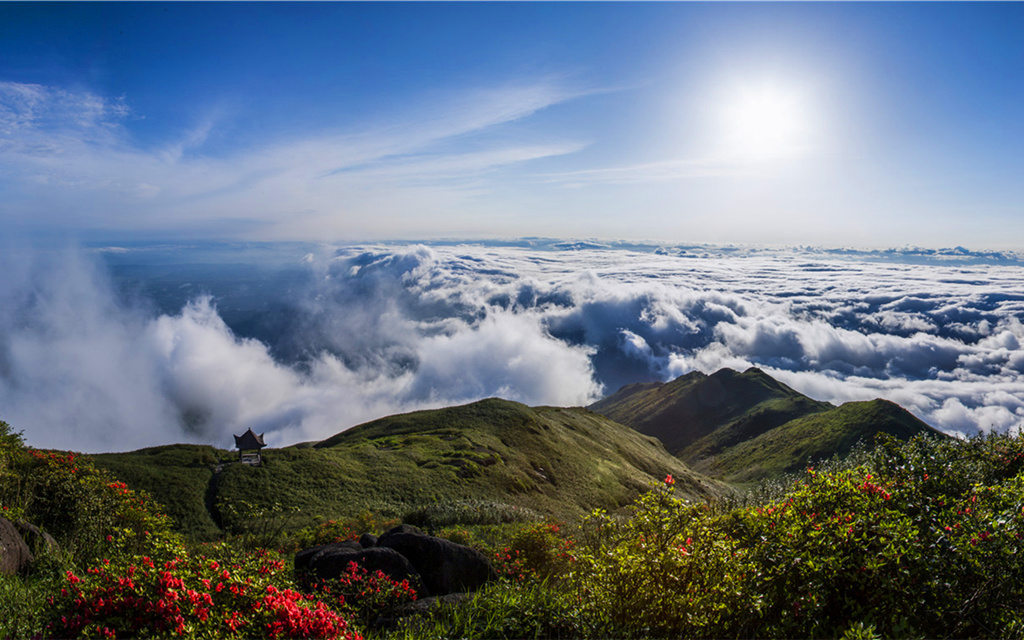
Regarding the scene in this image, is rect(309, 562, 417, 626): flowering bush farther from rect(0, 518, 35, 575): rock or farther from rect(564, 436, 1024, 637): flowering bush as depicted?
rect(0, 518, 35, 575): rock

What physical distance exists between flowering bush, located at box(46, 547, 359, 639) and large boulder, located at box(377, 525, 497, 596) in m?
5.81

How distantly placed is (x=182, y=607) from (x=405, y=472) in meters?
50.6

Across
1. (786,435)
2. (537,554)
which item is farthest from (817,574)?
(786,435)

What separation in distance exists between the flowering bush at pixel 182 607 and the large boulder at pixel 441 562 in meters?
5.81

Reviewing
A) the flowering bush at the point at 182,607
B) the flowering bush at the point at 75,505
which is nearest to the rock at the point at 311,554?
the flowering bush at the point at 75,505

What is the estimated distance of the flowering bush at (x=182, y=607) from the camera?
6.42m

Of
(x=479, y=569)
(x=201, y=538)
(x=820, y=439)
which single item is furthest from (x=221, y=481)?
(x=820, y=439)

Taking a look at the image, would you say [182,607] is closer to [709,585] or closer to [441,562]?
[441,562]

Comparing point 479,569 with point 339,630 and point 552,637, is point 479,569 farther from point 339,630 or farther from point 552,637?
point 339,630

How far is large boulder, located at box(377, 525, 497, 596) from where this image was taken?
13352mm

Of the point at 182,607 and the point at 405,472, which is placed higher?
the point at 182,607

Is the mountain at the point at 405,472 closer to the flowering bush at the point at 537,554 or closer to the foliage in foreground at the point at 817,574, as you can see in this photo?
the flowering bush at the point at 537,554

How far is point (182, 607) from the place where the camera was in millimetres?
6668

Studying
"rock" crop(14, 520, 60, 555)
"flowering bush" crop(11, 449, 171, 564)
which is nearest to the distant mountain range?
"flowering bush" crop(11, 449, 171, 564)
